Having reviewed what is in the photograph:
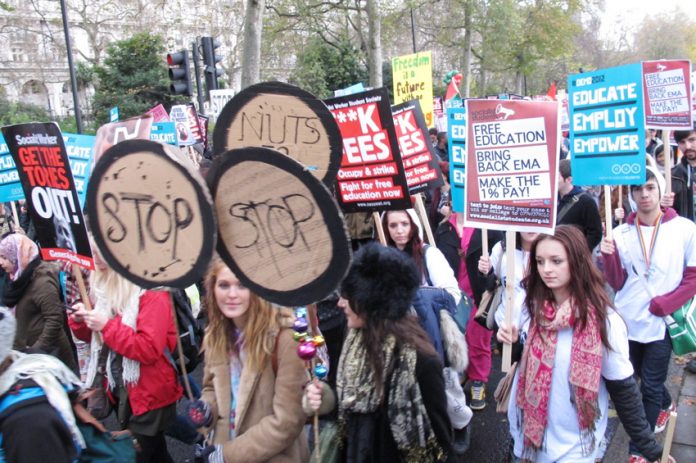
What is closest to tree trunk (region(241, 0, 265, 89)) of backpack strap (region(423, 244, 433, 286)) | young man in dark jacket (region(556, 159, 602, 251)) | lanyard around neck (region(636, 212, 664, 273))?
young man in dark jacket (region(556, 159, 602, 251))

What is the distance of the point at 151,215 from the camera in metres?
2.11

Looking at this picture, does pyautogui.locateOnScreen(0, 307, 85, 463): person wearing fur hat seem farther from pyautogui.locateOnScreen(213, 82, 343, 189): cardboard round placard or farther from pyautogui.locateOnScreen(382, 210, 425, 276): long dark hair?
pyautogui.locateOnScreen(382, 210, 425, 276): long dark hair

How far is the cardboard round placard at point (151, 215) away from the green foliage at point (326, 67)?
2259cm

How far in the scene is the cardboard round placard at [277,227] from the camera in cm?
189

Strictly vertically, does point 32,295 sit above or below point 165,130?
below

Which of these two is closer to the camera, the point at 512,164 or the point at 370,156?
the point at 512,164

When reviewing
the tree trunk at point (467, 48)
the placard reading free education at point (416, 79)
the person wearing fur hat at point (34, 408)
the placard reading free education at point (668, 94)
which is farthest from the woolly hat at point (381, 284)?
the tree trunk at point (467, 48)

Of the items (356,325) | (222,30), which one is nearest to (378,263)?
(356,325)

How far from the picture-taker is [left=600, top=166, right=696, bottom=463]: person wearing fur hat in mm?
3516

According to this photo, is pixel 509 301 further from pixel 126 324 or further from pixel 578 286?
pixel 126 324

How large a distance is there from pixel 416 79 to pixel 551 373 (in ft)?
24.7

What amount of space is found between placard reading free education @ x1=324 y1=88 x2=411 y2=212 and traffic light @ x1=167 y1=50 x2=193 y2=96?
23.5 ft

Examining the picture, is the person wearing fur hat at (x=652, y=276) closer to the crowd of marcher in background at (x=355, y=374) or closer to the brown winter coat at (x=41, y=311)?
the crowd of marcher in background at (x=355, y=374)

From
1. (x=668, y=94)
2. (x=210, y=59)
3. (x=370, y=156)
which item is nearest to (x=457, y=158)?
(x=370, y=156)
